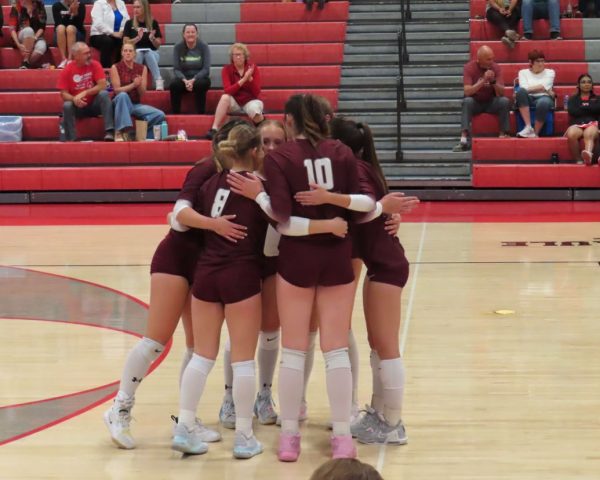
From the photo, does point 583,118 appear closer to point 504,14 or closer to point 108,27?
point 504,14

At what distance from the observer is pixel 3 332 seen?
7176mm

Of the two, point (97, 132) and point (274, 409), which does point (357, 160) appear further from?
point (97, 132)

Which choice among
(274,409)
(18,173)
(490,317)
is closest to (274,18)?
(18,173)

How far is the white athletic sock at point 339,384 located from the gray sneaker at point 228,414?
28.5 inches

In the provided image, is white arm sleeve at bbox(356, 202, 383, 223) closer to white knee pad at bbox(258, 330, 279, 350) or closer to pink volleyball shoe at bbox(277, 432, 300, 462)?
white knee pad at bbox(258, 330, 279, 350)

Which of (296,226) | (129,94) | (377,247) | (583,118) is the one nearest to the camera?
(296,226)

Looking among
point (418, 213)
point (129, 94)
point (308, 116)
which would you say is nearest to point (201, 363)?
point (308, 116)

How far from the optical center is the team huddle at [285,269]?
454cm

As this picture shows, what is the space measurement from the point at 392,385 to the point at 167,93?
10908 mm

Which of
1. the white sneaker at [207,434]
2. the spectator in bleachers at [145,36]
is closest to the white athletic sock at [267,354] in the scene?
the white sneaker at [207,434]

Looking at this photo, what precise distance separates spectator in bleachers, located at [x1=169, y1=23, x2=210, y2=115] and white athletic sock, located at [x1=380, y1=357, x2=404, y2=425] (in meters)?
10.3

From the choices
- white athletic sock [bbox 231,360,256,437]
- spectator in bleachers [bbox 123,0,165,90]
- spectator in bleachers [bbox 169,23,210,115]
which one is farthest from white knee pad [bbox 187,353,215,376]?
spectator in bleachers [bbox 123,0,165,90]

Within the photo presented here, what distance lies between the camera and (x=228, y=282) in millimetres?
4602

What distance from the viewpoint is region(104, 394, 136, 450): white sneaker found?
490 centimetres
